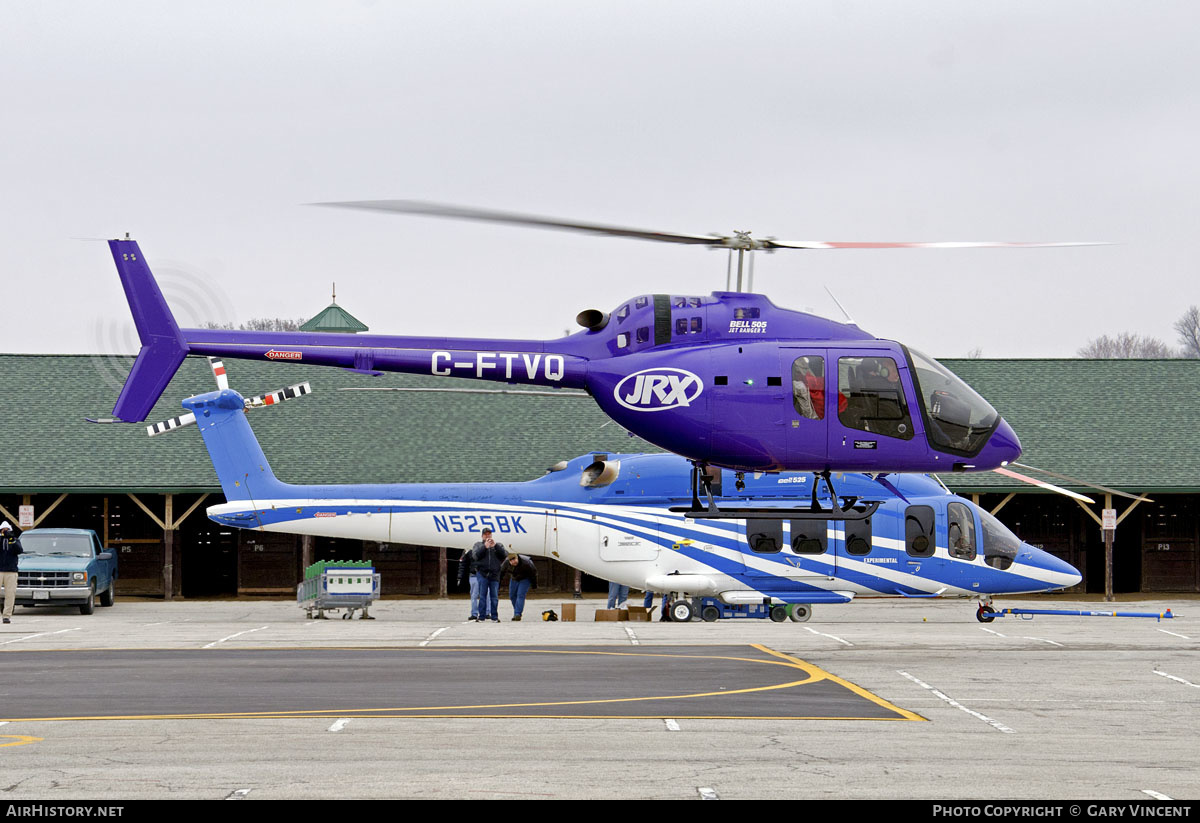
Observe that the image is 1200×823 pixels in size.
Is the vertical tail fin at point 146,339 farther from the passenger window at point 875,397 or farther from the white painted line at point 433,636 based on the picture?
the passenger window at point 875,397

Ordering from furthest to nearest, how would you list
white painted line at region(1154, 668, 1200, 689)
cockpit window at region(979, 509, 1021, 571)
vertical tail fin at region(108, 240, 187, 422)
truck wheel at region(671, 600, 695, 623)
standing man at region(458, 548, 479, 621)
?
standing man at region(458, 548, 479, 621)
truck wheel at region(671, 600, 695, 623)
cockpit window at region(979, 509, 1021, 571)
vertical tail fin at region(108, 240, 187, 422)
white painted line at region(1154, 668, 1200, 689)

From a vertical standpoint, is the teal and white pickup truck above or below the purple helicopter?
below

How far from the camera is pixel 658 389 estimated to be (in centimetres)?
1978

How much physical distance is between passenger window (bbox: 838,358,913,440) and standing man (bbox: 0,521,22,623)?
17.3m

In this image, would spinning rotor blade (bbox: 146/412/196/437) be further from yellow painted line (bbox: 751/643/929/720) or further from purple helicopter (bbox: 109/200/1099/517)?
yellow painted line (bbox: 751/643/929/720)

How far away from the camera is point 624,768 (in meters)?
11.7

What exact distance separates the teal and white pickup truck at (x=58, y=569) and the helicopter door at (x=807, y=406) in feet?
61.7

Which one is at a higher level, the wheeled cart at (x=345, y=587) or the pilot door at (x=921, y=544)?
the pilot door at (x=921, y=544)

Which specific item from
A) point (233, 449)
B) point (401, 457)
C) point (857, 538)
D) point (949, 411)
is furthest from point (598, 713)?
point (401, 457)

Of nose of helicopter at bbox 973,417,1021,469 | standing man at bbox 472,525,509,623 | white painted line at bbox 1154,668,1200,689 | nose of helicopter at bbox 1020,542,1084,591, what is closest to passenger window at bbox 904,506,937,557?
nose of helicopter at bbox 1020,542,1084,591

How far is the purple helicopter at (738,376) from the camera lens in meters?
19.5

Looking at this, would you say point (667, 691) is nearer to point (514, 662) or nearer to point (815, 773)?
point (514, 662)

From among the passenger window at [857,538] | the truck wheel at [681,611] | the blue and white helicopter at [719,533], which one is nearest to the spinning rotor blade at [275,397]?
the blue and white helicopter at [719,533]

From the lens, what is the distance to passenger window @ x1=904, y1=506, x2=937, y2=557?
2797cm
